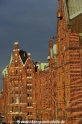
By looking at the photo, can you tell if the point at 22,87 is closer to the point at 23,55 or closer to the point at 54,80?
the point at 23,55

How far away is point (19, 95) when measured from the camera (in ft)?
354

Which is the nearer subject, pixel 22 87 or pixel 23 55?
pixel 22 87

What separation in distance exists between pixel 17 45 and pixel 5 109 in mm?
19823

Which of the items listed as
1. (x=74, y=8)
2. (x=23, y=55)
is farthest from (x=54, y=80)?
(x=23, y=55)

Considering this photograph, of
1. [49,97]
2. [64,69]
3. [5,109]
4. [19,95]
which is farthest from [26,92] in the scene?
[64,69]

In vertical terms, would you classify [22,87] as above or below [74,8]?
below

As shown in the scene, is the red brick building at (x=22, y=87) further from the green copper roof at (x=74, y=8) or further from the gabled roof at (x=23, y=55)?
the green copper roof at (x=74, y=8)

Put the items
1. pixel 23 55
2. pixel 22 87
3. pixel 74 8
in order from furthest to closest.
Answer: pixel 23 55 → pixel 22 87 → pixel 74 8

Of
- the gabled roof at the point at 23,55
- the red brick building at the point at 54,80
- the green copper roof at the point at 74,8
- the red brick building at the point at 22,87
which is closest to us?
the red brick building at the point at 54,80

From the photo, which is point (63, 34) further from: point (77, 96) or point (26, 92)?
point (26, 92)

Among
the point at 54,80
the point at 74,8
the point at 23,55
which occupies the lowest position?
the point at 54,80

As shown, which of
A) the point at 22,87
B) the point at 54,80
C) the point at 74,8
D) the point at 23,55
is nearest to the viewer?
the point at 74,8

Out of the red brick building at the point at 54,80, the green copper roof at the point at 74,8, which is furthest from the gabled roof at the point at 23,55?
the green copper roof at the point at 74,8

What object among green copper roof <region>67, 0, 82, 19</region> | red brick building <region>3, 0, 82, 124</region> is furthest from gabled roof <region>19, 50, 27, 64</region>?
green copper roof <region>67, 0, 82, 19</region>
